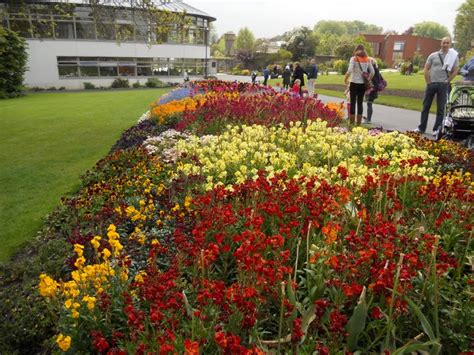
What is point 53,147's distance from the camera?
1048cm

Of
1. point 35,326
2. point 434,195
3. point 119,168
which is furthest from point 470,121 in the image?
point 35,326

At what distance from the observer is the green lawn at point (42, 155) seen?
5879 millimetres

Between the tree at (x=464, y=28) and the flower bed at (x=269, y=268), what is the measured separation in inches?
3149

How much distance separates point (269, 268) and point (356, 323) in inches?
22.6

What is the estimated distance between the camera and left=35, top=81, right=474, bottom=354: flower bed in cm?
226

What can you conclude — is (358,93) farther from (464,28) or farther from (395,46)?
(395,46)

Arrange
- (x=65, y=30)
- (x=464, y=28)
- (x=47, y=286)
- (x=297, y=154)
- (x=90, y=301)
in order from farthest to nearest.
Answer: (x=464, y=28) → (x=65, y=30) → (x=297, y=154) → (x=47, y=286) → (x=90, y=301)

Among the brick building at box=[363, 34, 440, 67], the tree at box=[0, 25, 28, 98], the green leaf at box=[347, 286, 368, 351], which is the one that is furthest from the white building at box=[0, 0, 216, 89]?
the brick building at box=[363, 34, 440, 67]

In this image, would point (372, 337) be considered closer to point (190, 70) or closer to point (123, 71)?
point (123, 71)

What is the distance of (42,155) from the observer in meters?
9.63

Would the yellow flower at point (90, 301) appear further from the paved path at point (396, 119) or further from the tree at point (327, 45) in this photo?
the tree at point (327, 45)

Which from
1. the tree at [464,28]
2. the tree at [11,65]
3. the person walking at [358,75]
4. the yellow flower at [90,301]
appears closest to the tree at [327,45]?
the tree at [464,28]

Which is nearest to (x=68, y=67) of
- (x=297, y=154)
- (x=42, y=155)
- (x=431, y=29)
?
(x=42, y=155)

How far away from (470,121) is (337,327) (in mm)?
6796
